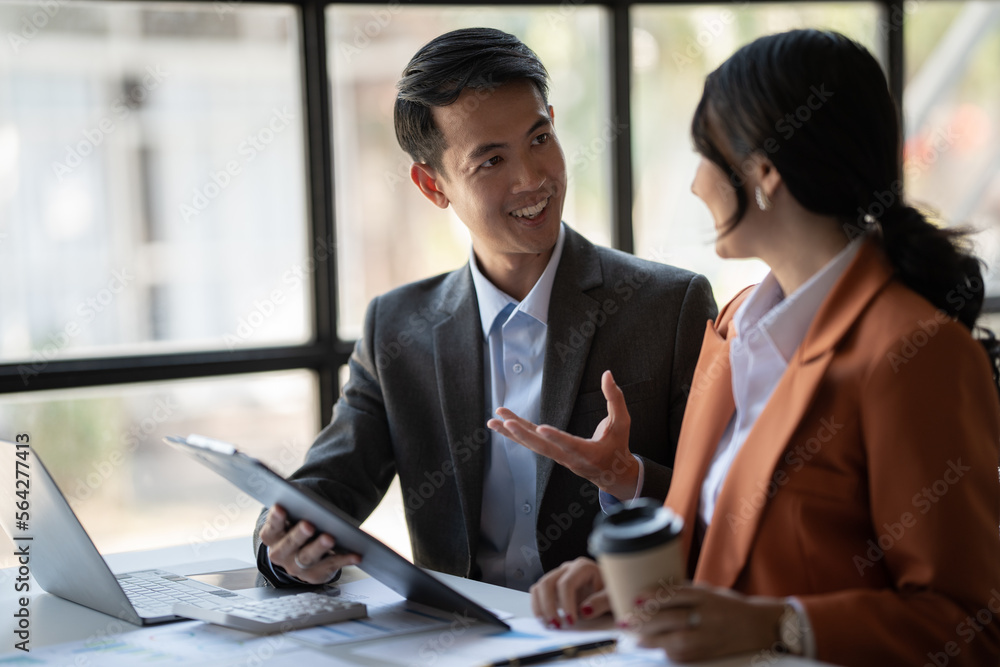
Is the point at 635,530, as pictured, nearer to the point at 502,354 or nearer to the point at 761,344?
the point at 761,344

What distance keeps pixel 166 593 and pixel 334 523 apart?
1.61 feet

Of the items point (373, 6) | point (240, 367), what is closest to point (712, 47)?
point (373, 6)

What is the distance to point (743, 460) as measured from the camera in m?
1.32

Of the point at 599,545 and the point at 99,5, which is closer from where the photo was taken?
the point at 599,545

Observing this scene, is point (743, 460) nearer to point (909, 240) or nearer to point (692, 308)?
point (909, 240)

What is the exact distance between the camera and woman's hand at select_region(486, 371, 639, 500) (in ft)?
5.01

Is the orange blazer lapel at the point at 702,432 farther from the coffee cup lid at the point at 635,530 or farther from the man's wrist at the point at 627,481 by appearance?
the coffee cup lid at the point at 635,530

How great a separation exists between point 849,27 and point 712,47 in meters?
0.56

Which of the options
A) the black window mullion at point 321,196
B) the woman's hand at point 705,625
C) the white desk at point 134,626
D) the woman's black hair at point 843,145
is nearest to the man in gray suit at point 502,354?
the white desk at point 134,626

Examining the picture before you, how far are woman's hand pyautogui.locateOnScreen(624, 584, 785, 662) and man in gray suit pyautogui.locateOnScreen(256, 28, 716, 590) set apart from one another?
0.83m

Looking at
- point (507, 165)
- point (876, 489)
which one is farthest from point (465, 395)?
point (876, 489)

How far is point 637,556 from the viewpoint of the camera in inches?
38.9

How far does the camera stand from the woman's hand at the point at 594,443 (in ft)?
5.01

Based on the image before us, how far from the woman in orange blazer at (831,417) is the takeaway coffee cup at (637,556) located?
0.10ft
